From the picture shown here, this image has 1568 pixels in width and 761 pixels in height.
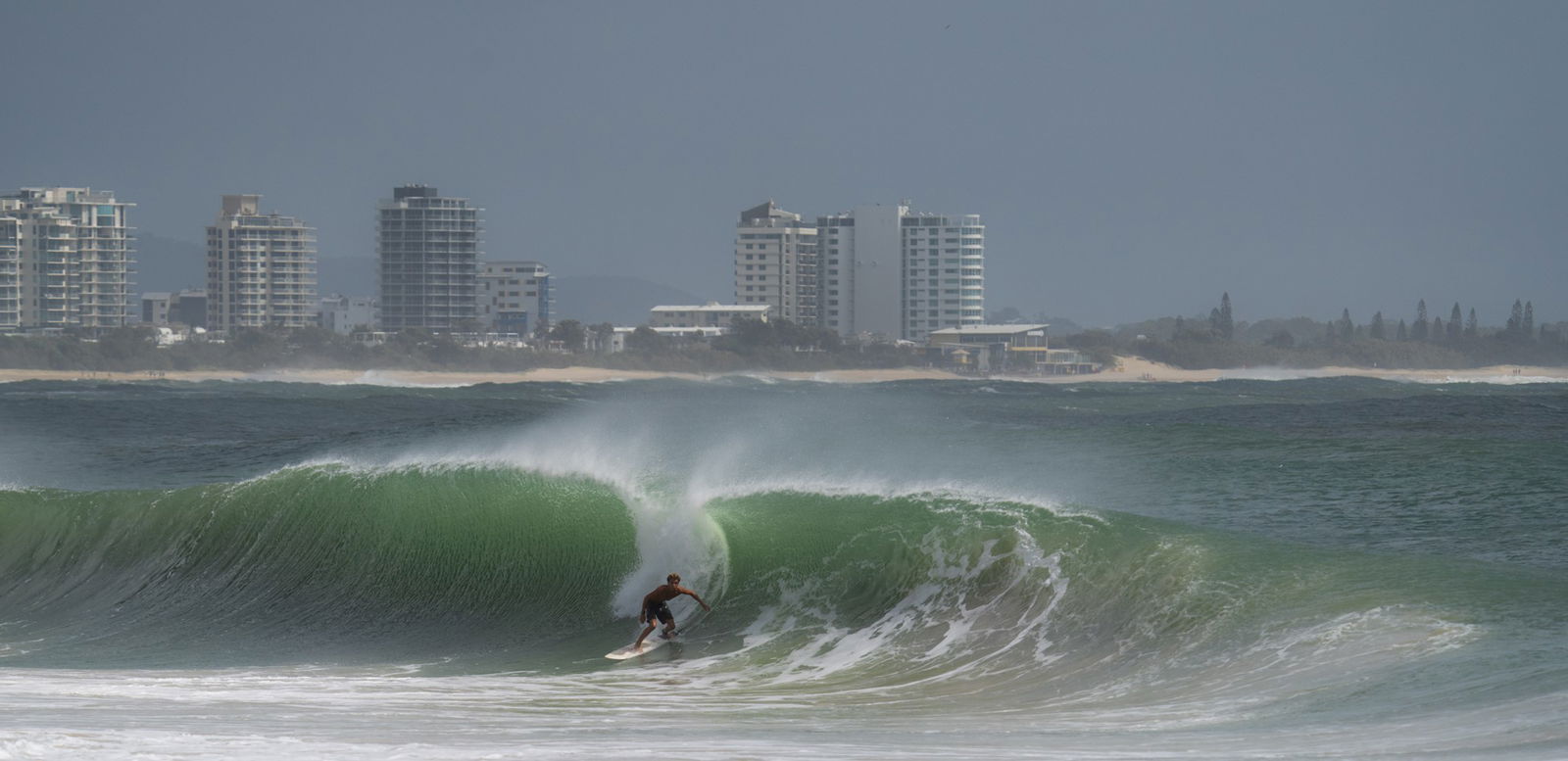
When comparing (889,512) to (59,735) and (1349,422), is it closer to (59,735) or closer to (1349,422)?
(59,735)

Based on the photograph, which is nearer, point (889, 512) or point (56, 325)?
point (889, 512)

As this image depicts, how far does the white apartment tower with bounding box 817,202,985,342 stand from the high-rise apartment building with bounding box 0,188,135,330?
86.1m

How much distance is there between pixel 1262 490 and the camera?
978 inches

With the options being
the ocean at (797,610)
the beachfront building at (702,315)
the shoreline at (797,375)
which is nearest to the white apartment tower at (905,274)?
the beachfront building at (702,315)

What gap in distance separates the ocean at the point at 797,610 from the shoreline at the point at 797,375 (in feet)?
342

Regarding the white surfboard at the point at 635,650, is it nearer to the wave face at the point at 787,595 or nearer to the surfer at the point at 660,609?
the surfer at the point at 660,609

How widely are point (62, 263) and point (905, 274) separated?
324 feet

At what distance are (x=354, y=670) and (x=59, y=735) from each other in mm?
5001

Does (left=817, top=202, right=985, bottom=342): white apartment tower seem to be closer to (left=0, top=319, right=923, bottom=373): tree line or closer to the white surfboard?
(left=0, top=319, right=923, bottom=373): tree line

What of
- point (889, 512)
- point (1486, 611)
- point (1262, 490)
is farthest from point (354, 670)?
point (1262, 490)

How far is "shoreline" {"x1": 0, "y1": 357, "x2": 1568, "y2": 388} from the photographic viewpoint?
131 m

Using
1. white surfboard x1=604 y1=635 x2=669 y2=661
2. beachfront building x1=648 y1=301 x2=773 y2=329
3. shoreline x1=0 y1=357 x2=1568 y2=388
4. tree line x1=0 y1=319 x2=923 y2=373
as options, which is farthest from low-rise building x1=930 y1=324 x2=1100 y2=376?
white surfboard x1=604 y1=635 x2=669 y2=661

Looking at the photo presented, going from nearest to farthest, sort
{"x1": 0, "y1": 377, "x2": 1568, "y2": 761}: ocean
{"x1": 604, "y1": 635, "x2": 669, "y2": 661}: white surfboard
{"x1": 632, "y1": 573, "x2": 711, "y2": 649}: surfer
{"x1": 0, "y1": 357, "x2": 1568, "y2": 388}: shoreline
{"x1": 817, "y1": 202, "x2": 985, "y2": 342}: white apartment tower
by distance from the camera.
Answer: {"x1": 0, "y1": 377, "x2": 1568, "y2": 761}: ocean, {"x1": 604, "y1": 635, "x2": 669, "y2": 661}: white surfboard, {"x1": 632, "y1": 573, "x2": 711, "y2": 649}: surfer, {"x1": 0, "y1": 357, "x2": 1568, "y2": 388}: shoreline, {"x1": 817, "y1": 202, "x2": 985, "y2": 342}: white apartment tower

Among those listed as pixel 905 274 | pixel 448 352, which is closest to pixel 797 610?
pixel 448 352
